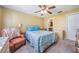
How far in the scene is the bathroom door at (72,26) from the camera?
1.14 m

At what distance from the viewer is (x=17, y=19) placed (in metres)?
1.18

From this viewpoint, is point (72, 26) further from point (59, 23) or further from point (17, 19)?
point (17, 19)

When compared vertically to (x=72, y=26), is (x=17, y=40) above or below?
below

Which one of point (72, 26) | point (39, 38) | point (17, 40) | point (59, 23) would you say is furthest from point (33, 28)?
point (72, 26)

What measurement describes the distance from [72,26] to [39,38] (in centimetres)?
51

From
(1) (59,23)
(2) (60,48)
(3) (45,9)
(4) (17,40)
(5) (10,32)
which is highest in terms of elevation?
(3) (45,9)

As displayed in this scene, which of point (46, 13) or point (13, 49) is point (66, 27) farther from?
point (13, 49)

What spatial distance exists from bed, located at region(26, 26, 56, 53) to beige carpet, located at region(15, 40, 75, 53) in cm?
7

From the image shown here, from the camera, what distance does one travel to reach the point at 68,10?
114 cm

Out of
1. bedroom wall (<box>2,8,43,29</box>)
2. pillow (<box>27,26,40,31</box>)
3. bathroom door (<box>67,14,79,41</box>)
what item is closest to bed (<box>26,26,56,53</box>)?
pillow (<box>27,26,40,31</box>)

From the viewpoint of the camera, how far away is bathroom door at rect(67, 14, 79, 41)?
114 centimetres

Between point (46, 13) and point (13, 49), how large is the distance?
0.69 m

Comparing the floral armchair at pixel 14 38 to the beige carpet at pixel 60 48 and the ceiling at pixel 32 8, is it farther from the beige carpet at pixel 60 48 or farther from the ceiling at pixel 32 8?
the ceiling at pixel 32 8
